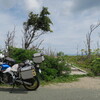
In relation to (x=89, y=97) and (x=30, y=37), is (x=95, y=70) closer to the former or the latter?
(x=89, y=97)

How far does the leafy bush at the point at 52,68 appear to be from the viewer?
7590 millimetres

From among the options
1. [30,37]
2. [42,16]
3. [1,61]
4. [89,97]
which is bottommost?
[89,97]

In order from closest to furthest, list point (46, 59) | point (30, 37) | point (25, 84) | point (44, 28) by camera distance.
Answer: point (25, 84) < point (46, 59) < point (30, 37) < point (44, 28)

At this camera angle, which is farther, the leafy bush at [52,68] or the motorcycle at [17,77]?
the leafy bush at [52,68]

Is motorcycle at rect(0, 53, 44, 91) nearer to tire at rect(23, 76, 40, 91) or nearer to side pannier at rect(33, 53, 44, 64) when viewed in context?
tire at rect(23, 76, 40, 91)

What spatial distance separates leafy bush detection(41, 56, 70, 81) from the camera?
7.59 metres

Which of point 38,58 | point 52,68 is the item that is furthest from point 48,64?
point 38,58

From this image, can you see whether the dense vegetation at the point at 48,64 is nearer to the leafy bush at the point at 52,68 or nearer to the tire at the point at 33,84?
the leafy bush at the point at 52,68

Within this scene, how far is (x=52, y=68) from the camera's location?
8.13 meters

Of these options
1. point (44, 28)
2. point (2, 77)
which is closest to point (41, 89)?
point (2, 77)

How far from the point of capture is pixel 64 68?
823 centimetres

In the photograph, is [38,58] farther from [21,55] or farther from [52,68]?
[52,68]

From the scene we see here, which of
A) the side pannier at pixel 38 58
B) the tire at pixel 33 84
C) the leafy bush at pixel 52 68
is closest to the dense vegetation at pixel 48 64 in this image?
the leafy bush at pixel 52 68

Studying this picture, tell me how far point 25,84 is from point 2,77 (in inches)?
34.1
